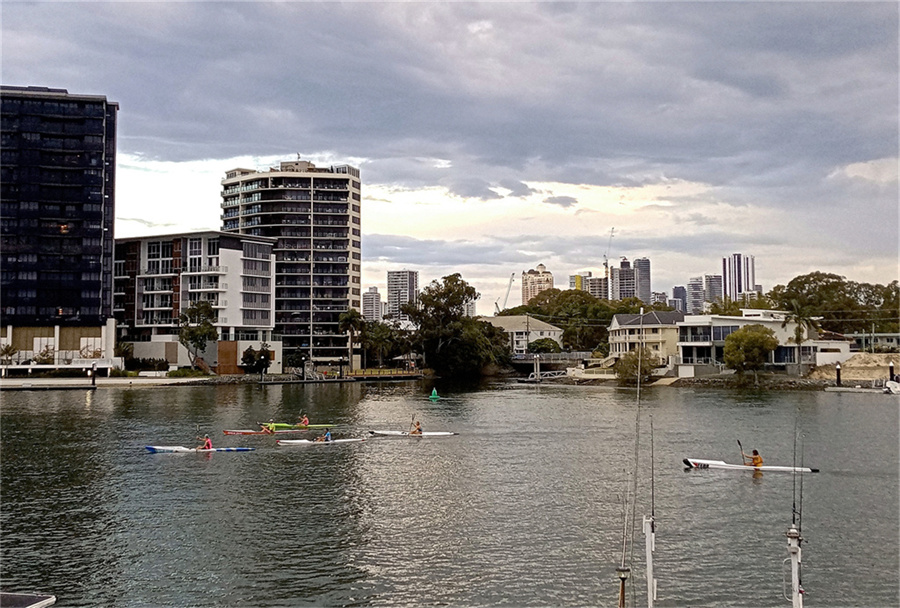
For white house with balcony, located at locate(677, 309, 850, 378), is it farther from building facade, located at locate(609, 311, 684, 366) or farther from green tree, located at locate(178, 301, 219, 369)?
green tree, located at locate(178, 301, 219, 369)

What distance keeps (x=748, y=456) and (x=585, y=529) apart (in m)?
21.3

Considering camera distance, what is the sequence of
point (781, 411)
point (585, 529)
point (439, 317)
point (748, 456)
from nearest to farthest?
point (585, 529) → point (748, 456) → point (781, 411) → point (439, 317)

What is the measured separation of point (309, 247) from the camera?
161000mm

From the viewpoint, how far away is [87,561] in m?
28.3

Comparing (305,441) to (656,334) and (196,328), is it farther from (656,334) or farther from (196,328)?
(656,334)

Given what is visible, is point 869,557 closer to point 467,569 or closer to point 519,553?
point 519,553

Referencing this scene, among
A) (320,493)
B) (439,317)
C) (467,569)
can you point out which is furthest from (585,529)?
(439,317)

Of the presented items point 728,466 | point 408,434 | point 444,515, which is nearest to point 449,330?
point 408,434

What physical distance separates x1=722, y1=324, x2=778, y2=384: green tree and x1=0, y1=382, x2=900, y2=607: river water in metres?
42.9

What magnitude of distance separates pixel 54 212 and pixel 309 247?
51917 mm

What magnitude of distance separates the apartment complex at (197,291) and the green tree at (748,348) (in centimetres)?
7546

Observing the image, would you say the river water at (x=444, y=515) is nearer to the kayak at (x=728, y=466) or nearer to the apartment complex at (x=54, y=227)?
the kayak at (x=728, y=466)

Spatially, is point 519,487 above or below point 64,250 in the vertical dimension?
below

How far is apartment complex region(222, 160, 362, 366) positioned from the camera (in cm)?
15875
